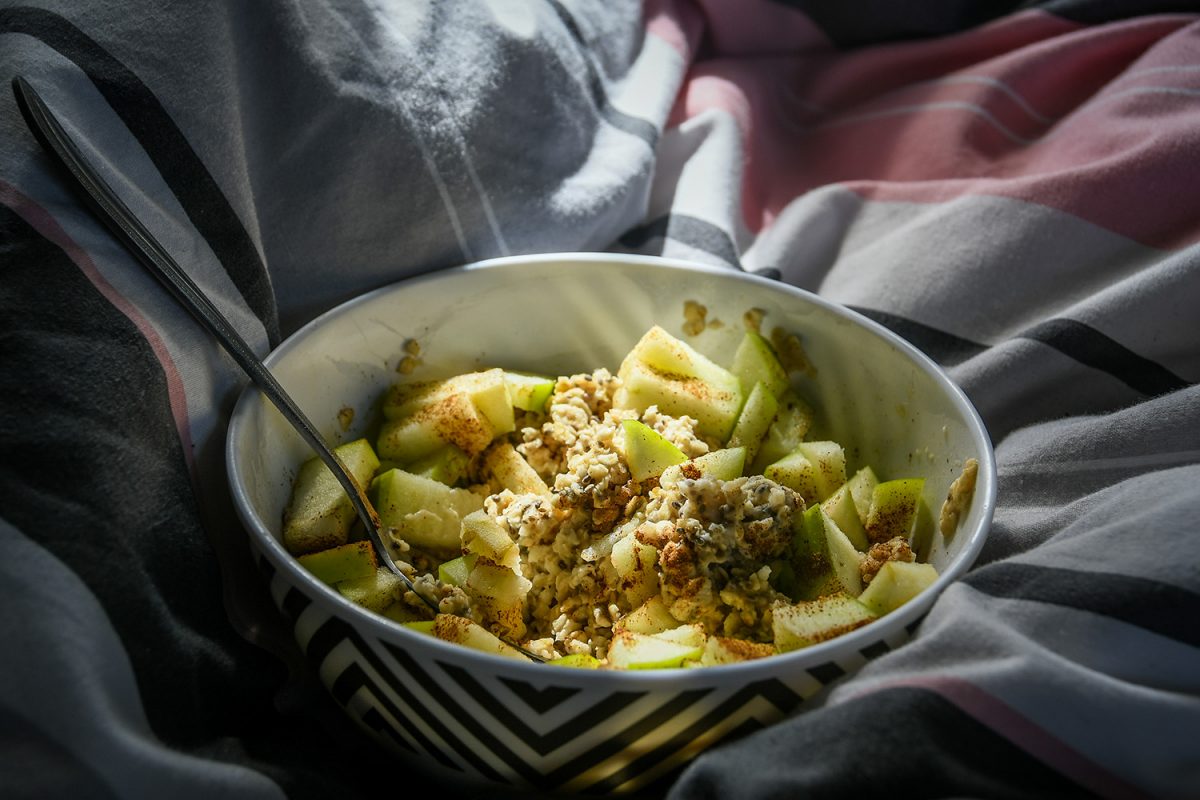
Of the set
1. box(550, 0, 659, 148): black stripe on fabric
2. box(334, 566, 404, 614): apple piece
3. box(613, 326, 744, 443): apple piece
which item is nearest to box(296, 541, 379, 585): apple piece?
box(334, 566, 404, 614): apple piece

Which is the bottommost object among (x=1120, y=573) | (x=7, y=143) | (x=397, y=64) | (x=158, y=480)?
(x=1120, y=573)

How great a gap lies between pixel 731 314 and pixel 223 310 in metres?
0.55

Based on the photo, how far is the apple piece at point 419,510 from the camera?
3.49 feet

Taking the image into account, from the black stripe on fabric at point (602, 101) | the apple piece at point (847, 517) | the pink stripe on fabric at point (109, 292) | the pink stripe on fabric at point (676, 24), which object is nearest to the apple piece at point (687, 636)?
the apple piece at point (847, 517)

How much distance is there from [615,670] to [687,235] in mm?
746

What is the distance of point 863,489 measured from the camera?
1111 millimetres

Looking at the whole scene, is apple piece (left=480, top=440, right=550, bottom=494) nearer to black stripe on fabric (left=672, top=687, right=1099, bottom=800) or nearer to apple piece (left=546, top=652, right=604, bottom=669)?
apple piece (left=546, top=652, right=604, bottom=669)

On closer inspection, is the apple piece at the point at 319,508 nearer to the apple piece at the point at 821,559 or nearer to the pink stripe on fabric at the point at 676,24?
the apple piece at the point at 821,559

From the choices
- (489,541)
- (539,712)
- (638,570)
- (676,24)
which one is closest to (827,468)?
(638,570)

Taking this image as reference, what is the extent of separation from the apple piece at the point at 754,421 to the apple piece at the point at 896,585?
0.80ft

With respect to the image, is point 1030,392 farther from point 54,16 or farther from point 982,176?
point 54,16

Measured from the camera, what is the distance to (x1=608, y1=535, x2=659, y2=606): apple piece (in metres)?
0.98

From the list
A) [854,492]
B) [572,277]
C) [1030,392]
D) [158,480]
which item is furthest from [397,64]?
[1030,392]

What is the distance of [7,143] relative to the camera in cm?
89
